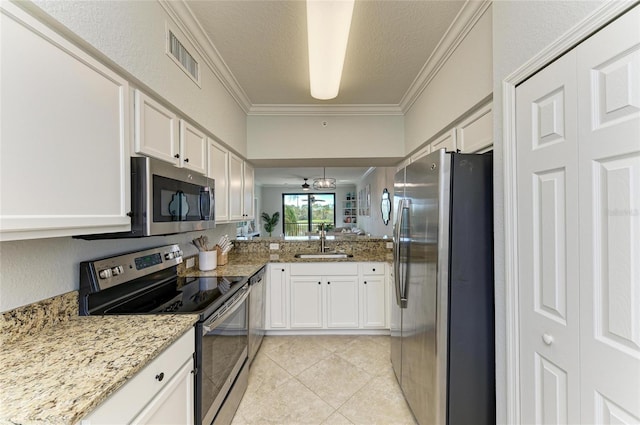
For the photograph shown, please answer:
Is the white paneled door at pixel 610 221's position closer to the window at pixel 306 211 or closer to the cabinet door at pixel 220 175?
the cabinet door at pixel 220 175

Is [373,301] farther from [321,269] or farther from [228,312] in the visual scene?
[228,312]

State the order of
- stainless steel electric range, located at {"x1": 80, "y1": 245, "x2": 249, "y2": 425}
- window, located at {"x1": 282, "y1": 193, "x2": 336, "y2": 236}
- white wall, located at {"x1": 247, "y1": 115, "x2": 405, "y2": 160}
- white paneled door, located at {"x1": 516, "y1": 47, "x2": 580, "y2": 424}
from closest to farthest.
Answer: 1. white paneled door, located at {"x1": 516, "y1": 47, "x2": 580, "y2": 424}
2. stainless steel electric range, located at {"x1": 80, "y1": 245, "x2": 249, "y2": 425}
3. white wall, located at {"x1": 247, "y1": 115, "x2": 405, "y2": 160}
4. window, located at {"x1": 282, "y1": 193, "x2": 336, "y2": 236}

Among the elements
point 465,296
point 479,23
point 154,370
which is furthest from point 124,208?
point 479,23

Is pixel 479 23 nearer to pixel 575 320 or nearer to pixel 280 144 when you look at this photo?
pixel 575 320

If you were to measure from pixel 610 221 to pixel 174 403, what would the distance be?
1.71 metres

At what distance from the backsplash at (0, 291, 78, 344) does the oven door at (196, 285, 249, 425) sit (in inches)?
23.6

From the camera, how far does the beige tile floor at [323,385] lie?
1.81 m

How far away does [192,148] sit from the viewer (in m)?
1.92

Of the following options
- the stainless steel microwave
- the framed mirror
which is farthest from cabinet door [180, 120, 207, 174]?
the framed mirror

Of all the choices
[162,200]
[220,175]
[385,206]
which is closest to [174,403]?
[162,200]

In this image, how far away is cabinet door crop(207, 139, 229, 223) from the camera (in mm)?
2246

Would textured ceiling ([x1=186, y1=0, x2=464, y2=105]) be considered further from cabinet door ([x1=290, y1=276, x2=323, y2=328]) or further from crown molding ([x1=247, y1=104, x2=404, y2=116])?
cabinet door ([x1=290, y1=276, x2=323, y2=328])

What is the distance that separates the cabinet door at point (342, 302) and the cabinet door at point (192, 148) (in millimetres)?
1732

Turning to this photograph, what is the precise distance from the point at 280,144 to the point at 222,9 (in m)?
1.53
